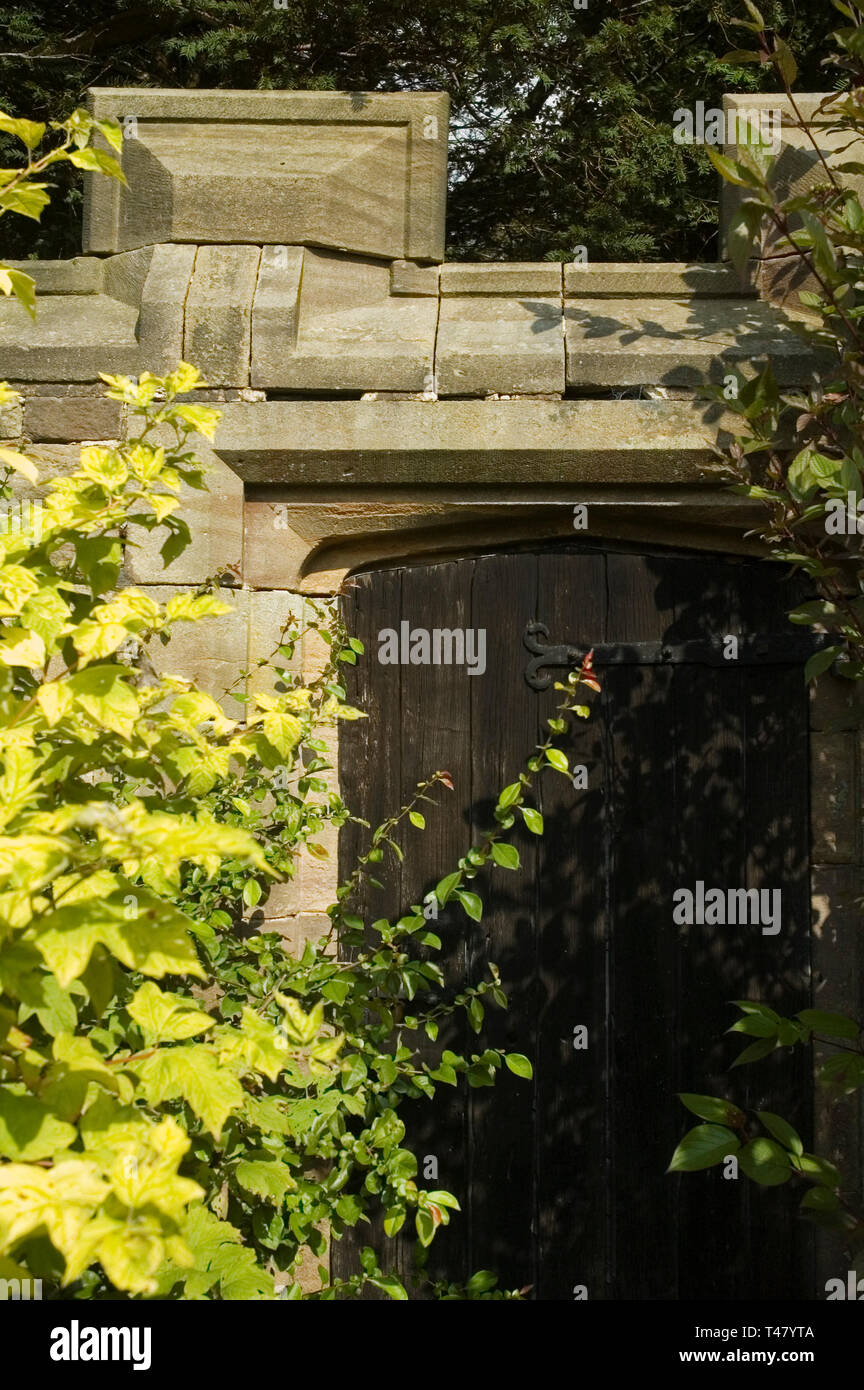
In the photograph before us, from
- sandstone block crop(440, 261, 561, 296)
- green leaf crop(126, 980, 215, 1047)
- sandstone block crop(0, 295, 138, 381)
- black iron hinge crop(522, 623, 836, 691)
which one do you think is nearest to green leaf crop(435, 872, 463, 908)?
green leaf crop(126, 980, 215, 1047)

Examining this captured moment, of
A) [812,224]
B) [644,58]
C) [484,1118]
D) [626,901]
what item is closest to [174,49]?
[644,58]

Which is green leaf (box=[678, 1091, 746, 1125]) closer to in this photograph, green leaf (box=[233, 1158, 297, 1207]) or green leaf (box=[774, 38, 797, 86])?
green leaf (box=[233, 1158, 297, 1207])

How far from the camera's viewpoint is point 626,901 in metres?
2.75

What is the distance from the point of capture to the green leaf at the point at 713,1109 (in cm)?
190

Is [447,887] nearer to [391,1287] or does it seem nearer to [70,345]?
[391,1287]

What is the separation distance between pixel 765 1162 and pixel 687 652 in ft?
4.07

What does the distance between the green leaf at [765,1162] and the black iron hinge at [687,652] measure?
119 cm

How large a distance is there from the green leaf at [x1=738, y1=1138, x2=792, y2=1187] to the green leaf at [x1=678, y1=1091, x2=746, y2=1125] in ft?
0.16

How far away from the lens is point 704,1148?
1.86 m

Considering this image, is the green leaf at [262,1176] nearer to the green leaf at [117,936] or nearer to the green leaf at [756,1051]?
the green leaf at [117,936]

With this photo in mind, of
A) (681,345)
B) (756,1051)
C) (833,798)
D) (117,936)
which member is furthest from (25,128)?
(833,798)

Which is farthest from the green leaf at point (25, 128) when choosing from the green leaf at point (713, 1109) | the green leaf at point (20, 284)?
the green leaf at point (713, 1109)

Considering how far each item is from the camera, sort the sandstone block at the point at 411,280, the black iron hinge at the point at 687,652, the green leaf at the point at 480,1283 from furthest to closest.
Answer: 1. the sandstone block at the point at 411,280
2. the black iron hinge at the point at 687,652
3. the green leaf at the point at 480,1283

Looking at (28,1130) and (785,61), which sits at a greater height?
(785,61)
